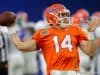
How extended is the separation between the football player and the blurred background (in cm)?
11

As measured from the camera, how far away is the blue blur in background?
10.7ft

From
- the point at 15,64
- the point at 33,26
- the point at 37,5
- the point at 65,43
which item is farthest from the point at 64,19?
the point at 33,26

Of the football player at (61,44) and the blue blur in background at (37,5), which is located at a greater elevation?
the blue blur in background at (37,5)

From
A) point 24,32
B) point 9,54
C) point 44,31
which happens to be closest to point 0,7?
point 9,54

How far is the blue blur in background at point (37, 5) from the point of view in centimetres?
325

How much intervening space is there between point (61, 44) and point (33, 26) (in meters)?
1.98

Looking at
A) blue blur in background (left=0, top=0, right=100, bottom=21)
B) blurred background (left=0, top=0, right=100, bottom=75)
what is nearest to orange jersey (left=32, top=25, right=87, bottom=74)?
blurred background (left=0, top=0, right=100, bottom=75)

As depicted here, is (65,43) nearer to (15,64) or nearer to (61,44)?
(61,44)

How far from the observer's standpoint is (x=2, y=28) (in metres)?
3.21

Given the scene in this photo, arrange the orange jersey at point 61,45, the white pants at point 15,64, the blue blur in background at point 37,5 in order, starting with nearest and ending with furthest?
1. the orange jersey at point 61,45
2. the blue blur in background at point 37,5
3. the white pants at point 15,64

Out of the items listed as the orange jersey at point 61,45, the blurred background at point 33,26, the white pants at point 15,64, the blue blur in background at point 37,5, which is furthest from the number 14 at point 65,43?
the white pants at point 15,64

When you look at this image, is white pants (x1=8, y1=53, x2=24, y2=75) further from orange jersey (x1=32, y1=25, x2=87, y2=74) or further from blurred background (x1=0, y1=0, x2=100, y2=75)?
orange jersey (x1=32, y1=25, x2=87, y2=74)

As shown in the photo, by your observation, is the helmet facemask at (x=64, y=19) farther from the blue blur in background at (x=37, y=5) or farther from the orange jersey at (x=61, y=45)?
the blue blur in background at (x=37, y=5)

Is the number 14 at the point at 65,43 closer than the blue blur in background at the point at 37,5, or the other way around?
the number 14 at the point at 65,43
